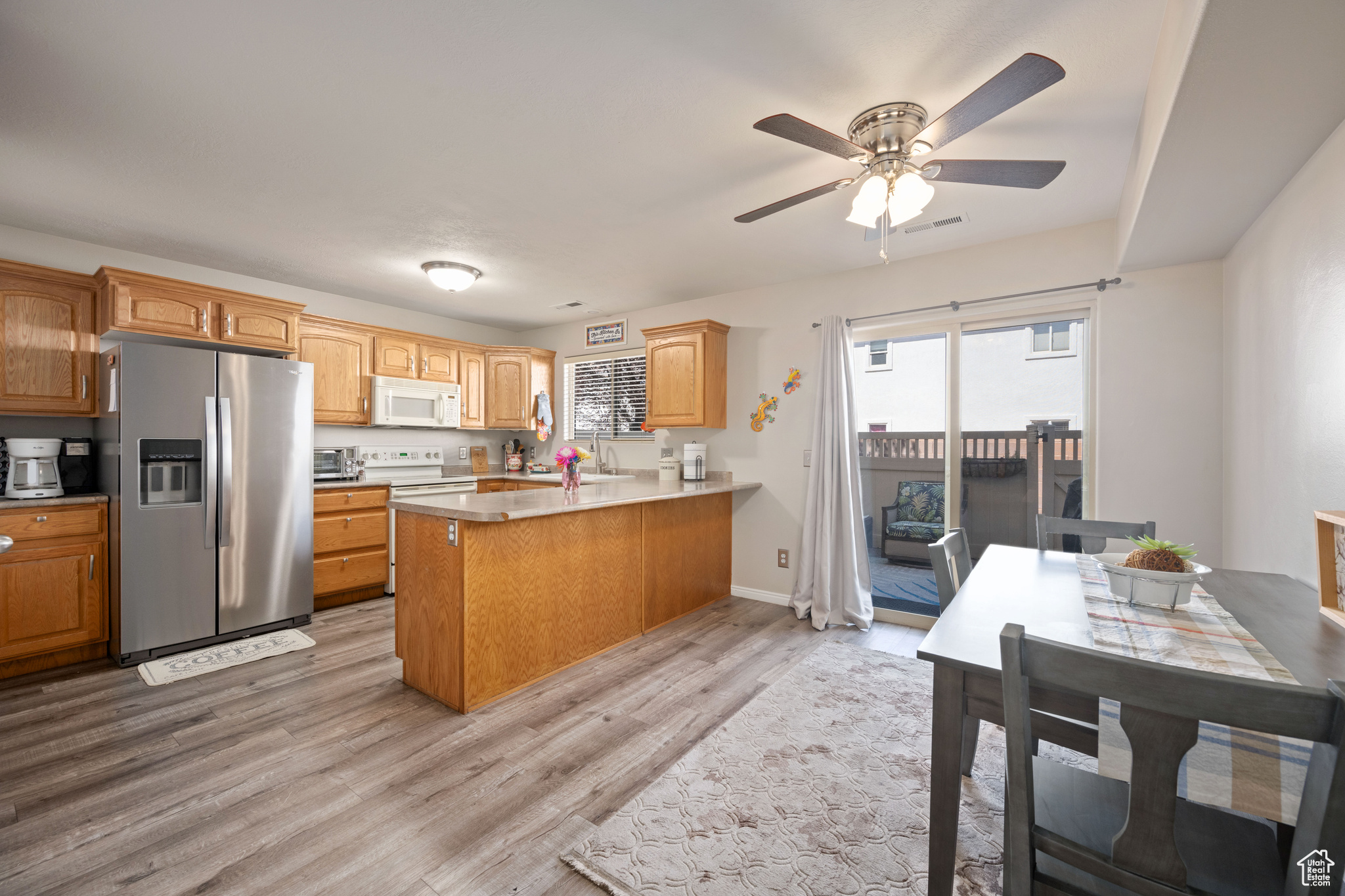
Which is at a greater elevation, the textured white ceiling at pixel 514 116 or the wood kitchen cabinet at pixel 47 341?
the textured white ceiling at pixel 514 116

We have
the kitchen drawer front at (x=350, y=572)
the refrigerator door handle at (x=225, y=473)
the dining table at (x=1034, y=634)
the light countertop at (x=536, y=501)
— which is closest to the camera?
the dining table at (x=1034, y=634)

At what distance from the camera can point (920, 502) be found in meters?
3.77

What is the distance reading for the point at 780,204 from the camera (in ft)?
7.16

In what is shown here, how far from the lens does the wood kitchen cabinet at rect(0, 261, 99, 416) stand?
307 centimetres

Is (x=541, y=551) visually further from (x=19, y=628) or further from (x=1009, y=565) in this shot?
(x=19, y=628)

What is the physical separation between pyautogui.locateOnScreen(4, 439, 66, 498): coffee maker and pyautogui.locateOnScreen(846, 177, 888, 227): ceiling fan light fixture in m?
4.40

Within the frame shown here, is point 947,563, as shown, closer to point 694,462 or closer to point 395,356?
point 694,462

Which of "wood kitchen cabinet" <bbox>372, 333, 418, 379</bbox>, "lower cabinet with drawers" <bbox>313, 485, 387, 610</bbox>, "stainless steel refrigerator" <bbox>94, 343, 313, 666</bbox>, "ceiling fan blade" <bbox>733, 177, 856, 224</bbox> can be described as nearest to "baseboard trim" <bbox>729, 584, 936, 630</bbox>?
"ceiling fan blade" <bbox>733, 177, 856, 224</bbox>

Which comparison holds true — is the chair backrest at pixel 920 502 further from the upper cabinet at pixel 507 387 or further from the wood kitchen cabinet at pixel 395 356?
the wood kitchen cabinet at pixel 395 356

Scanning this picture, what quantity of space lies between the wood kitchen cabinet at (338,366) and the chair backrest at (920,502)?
4.24 m

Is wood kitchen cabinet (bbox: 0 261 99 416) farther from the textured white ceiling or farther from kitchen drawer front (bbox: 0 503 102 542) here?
kitchen drawer front (bbox: 0 503 102 542)

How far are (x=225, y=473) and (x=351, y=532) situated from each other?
99cm

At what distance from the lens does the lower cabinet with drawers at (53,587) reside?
2.86 m

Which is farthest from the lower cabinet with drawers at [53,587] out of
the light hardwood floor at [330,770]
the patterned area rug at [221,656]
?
the patterned area rug at [221,656]
